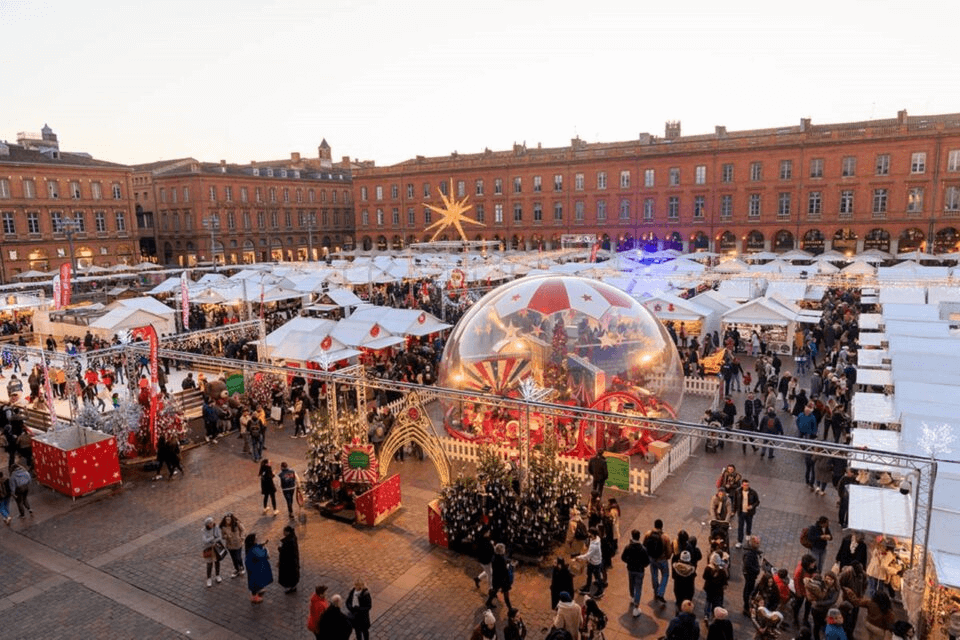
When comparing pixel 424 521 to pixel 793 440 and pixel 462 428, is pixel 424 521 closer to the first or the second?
pixel 462 428

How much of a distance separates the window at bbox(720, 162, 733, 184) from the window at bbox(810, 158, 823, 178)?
19.2 feet

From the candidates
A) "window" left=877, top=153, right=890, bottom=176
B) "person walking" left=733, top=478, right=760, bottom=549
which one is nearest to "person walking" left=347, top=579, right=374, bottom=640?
"person walking" left=733, top=478, right=760, bottom=549

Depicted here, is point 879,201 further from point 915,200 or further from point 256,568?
point 256,568

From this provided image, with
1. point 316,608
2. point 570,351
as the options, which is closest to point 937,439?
point 570,351

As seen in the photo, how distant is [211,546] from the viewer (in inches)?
379

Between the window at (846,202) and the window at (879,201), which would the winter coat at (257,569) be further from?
the window at (879,201)

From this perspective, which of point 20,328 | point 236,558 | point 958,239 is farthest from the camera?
point 958,239

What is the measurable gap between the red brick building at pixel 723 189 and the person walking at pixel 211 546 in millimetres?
32187

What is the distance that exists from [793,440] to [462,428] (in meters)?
8.16

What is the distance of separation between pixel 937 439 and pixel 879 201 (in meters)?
45.8

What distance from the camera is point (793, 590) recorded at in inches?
335

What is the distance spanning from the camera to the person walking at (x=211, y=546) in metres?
9.60

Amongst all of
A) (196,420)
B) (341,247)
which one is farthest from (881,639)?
(341,247)

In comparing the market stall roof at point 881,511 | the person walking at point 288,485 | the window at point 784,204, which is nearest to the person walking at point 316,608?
the person walking at point 288,485
